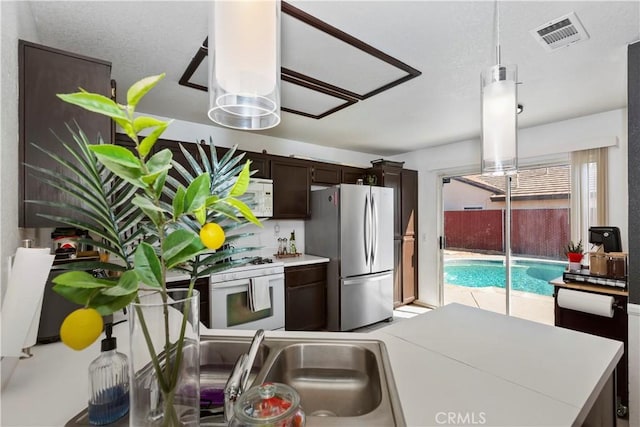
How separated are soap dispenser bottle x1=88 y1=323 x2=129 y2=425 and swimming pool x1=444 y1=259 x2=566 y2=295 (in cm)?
424

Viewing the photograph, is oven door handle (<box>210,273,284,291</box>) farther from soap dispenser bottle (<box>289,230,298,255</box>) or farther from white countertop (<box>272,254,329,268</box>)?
soap dispenser bottle (<box>289,230,298,255</box>)

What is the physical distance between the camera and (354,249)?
350 cm

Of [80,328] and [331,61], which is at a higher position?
[331,61]

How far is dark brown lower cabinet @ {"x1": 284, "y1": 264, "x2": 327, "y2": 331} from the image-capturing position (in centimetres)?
320

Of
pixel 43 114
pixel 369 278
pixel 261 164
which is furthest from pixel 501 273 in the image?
pixel 43 114

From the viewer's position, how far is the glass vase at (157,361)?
55 centimetres

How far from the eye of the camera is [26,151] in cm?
115

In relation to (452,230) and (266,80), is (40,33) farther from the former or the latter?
(452,230)

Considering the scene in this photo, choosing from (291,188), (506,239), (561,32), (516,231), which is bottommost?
(506,239)

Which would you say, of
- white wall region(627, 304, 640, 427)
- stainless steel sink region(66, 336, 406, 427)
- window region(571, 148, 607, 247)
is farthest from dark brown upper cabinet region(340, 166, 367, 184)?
stainless steel sink region(66, 336, 406, 427)

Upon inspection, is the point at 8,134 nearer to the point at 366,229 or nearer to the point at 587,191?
the point at 366,229

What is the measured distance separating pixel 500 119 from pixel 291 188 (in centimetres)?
264

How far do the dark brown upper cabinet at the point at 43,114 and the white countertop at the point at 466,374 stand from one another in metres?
0.59

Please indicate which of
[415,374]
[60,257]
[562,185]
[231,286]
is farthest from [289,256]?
[562,185]
